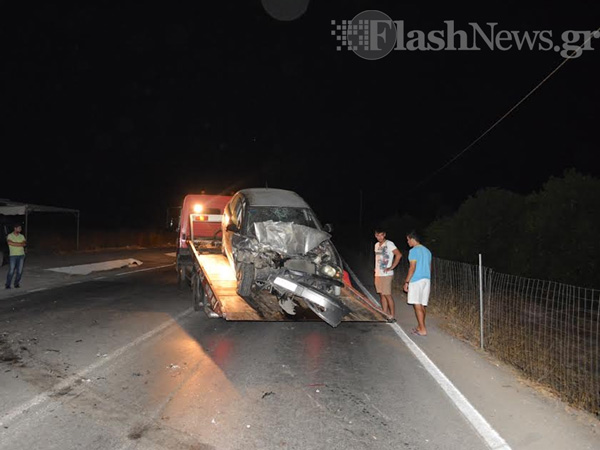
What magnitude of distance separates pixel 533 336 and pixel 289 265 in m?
4.16

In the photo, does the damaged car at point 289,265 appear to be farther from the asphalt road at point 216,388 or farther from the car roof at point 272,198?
the asphalt road at point 216,388

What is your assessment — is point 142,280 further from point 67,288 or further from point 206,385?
point 206,385

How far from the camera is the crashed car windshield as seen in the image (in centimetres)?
975

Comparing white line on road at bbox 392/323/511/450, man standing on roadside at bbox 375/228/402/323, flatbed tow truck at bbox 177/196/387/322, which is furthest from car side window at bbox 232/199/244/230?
white line on road at bbox 392/323/511/450

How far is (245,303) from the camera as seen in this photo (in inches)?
309

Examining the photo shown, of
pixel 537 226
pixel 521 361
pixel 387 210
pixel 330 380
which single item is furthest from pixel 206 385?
pixel 387 210

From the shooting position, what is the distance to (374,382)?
5.79m

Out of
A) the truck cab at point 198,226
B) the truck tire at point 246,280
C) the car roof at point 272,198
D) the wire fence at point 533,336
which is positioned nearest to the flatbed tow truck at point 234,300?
the truck tire at point 246,280

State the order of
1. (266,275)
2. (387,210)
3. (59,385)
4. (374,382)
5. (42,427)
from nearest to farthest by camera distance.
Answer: (42,427) → (59,385) → (374,382) → (266,275) → (387,210)

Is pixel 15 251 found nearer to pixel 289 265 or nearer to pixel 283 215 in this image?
pixel 283 215

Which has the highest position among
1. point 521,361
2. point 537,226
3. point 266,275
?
point 537,226

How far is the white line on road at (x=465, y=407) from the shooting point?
4156mm

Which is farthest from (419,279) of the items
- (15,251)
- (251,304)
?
(15,251)

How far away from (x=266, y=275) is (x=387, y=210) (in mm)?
88152
